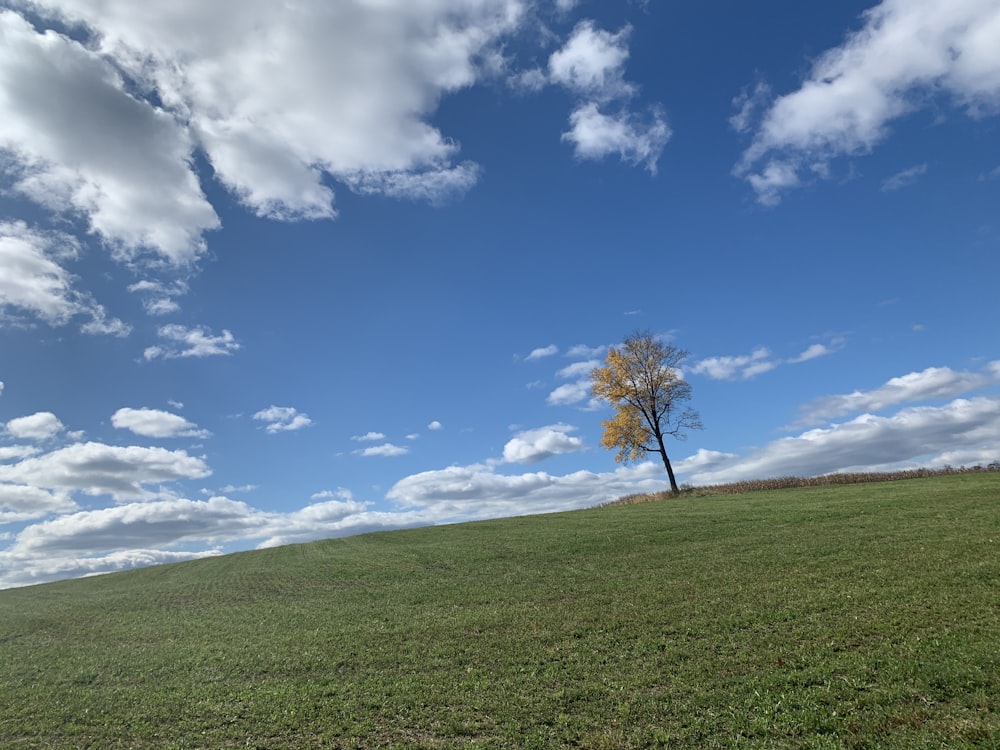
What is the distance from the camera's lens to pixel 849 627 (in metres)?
13.0

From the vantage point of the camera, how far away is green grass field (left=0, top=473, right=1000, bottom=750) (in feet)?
32.8

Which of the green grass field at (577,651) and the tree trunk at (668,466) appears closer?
the green grass field at (577,651)

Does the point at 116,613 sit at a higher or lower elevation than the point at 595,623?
higher

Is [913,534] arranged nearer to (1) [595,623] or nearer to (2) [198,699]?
(1) [595,623]

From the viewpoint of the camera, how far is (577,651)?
13867 mm

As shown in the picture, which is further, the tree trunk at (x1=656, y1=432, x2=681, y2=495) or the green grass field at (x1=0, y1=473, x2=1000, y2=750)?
the tree trunk at (x1=656, y1=432, x2=681, y2=495)

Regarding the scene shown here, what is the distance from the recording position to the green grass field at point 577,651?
10.0m

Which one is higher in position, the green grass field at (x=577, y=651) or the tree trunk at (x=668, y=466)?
the tree trunk at (x=668, y=466)

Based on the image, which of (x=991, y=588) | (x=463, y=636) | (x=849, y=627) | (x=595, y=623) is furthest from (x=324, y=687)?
(x=991, y=588)

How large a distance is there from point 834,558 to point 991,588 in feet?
17.6

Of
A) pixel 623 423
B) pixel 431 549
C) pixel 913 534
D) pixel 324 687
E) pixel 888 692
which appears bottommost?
pixel 888 692

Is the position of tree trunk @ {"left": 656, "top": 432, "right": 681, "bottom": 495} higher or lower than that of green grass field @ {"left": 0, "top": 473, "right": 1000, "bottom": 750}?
higher

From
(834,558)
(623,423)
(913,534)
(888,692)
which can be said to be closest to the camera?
(888,692)

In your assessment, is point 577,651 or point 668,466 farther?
point 668,466
